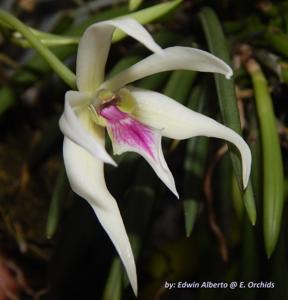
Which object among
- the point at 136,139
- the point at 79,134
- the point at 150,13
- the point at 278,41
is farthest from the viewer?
the point at 278,41

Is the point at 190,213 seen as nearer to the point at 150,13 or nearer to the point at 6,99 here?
the point at 150,13

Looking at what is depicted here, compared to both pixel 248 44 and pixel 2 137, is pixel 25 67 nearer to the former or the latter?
pixel 2 137

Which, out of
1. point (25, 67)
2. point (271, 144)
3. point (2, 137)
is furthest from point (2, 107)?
point (271, 144)

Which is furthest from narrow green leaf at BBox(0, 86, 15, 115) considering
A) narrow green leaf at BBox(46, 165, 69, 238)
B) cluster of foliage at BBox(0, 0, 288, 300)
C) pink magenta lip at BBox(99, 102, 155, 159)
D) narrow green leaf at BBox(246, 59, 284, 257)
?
narrow green leaf at BBox(246, 59, 284, 257)

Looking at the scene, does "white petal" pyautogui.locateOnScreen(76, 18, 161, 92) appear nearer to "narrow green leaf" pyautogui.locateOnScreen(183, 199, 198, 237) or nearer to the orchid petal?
the orchid petal

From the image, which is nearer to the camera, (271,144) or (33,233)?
(271,144)

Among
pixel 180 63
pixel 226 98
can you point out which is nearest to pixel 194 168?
pixel 226 98
